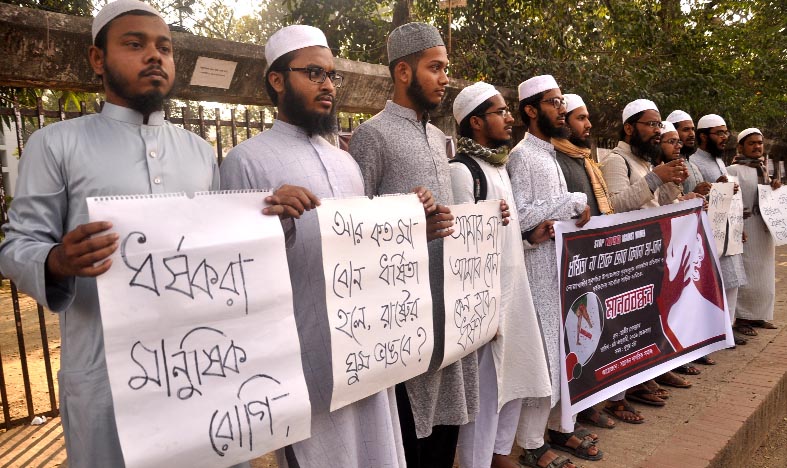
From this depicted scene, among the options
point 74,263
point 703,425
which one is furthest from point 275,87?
point 703,425

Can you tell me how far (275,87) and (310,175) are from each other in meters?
0.43

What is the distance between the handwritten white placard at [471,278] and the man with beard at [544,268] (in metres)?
0.50

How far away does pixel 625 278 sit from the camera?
3980mm

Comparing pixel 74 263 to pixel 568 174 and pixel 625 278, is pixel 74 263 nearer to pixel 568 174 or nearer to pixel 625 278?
pixel 568 174

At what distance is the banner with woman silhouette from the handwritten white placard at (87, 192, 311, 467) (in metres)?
1.98

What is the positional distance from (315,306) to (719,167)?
503 centimetres

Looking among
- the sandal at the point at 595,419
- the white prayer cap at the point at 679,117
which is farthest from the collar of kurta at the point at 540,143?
the white prayer cap at the point at 679,117

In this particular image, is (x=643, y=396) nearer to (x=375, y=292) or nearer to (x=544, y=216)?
(x=544, y=216)

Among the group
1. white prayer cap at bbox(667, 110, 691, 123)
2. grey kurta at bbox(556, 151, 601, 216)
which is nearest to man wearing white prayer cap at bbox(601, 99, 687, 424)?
grey kurta at bbox(556, 151, 601, 216)

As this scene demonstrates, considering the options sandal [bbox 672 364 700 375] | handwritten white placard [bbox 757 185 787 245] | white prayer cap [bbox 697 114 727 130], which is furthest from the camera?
handwritten white placard [bbox 757 185 787 245]

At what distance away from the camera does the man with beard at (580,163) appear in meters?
3.74

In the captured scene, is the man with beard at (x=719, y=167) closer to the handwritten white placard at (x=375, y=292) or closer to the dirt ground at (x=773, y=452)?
the dirt ground at (x=773, y=452)

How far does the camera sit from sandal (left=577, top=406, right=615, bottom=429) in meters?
3.88

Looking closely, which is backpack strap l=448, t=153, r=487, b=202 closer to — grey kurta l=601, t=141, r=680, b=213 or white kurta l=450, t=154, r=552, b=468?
white kurta l=450, t=154, r=552, b=468
